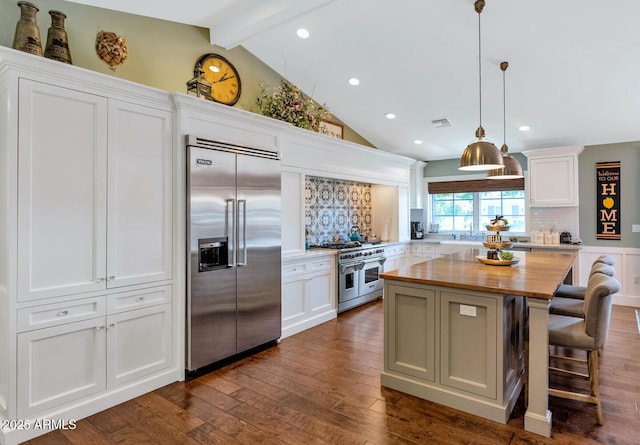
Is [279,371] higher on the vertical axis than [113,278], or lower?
lower

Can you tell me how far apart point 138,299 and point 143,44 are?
2.25 meters

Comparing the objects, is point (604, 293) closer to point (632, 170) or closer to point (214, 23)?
point (214, 23)

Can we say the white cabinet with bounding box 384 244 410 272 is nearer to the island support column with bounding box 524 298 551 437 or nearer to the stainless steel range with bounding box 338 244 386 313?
the stainless steel range with bounding box 338 244 386 313

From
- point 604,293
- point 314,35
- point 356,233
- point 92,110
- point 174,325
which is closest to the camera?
point 604,293

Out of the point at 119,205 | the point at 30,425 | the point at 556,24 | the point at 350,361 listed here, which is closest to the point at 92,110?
the point at 119,205

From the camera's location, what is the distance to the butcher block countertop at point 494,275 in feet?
7.98

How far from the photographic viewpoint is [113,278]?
8.95 ft

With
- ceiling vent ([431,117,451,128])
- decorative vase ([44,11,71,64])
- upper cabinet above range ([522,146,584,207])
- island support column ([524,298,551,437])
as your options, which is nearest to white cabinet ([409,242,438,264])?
upper cabinet above range ([522,146,584,207])

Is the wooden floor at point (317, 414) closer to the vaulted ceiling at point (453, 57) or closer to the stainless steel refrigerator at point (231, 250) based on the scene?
the stainless steel refrigerator at point (231, 250)

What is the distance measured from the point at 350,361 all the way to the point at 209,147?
2.34 metres

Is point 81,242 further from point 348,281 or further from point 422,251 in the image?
point 422,251

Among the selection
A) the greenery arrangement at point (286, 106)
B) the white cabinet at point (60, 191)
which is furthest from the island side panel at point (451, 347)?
the greenery arrangement at point (286, 106)

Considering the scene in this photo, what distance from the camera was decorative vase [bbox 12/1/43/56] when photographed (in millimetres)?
2418

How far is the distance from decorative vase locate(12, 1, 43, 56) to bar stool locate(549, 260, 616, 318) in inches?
168
